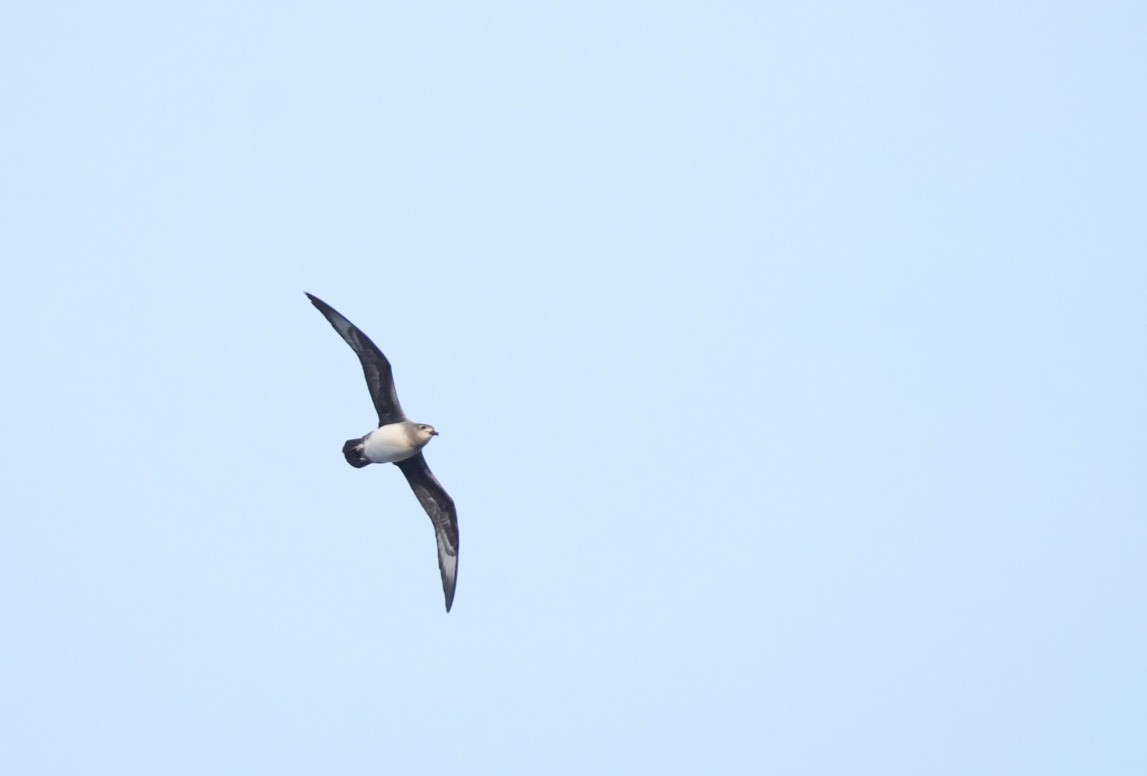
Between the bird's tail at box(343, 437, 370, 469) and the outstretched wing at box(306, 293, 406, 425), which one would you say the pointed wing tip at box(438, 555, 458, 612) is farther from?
the outstretched wing at box(306, 293, 406, 425)

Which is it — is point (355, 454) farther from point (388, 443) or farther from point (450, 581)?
point (450, 581)

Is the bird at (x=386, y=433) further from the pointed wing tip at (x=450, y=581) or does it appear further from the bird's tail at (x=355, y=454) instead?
the pointed wing tip at (x=450, y=581)

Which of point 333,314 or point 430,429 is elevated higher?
point 333,314

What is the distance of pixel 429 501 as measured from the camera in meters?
28.4

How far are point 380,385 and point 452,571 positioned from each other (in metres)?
4.05

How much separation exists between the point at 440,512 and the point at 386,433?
241 cm

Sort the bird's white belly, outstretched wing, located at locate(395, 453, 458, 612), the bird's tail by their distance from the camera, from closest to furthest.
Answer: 1. the bird's white belly
2. the bird's tail
3. outstretched wing, located at locate(395, 453, 458, 612)

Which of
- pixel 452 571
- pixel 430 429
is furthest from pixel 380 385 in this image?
pixel 452 571

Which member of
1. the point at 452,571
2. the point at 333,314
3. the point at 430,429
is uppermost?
the point at 333,314

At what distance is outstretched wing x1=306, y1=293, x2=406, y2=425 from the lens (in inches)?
1040

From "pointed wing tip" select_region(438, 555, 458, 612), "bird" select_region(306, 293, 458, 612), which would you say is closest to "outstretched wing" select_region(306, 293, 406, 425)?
"bird" select_region(306, 293, 458, 612)

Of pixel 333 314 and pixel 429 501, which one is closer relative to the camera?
pixel 333 314

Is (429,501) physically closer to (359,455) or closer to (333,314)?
(359,455)

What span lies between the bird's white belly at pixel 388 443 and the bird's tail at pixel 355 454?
98mm
